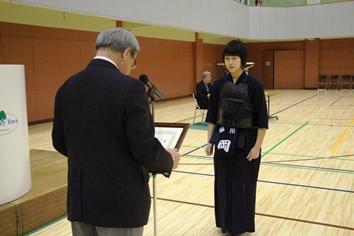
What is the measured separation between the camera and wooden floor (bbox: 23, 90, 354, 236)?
3.38m

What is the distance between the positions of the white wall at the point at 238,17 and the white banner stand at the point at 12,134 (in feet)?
19.5

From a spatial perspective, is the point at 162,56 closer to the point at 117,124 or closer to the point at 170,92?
the point at 170,92

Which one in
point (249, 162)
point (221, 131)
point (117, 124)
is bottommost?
point (249, 162)

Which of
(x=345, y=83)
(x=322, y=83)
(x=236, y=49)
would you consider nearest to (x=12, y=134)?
(x=236, y=49)

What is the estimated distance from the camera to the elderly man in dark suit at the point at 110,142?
1.52 metres

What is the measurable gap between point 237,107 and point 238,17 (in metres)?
15.1

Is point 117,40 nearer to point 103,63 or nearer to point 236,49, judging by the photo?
point 103,63

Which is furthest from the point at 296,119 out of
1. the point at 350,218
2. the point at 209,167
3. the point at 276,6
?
the point at 276,6

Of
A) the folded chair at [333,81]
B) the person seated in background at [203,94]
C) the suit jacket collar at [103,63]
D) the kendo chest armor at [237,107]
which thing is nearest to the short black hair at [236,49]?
the kendo chest armor at [237,107]

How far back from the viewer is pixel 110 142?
1558 mm

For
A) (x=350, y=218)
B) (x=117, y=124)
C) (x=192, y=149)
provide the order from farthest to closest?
(x=192, y=149)
(x=350, y=218)
(x=117, y=124)

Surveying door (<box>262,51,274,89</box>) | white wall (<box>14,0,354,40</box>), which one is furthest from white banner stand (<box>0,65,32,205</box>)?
door (<box>262,51,274,89</box>)

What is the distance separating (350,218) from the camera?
347cm

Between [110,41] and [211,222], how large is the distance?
7.82ft
